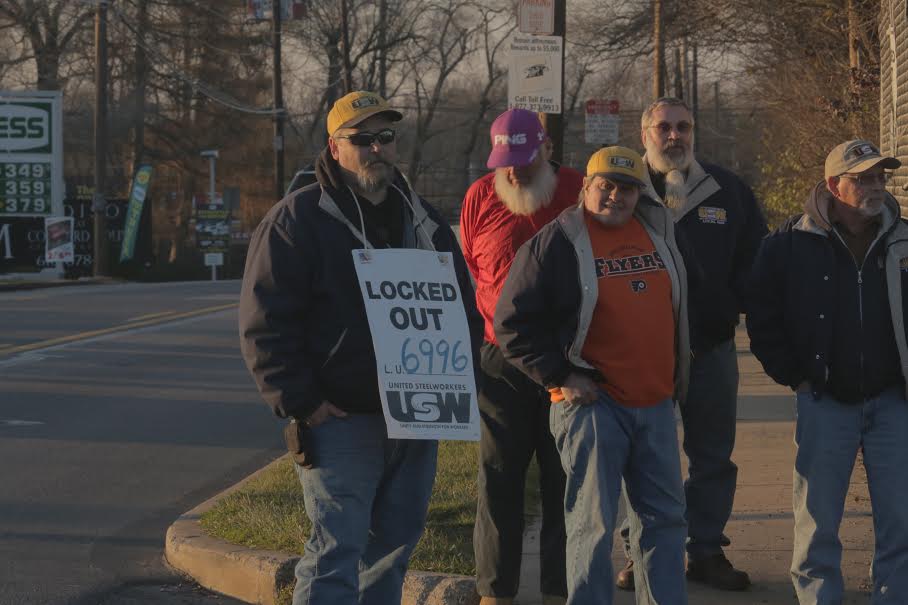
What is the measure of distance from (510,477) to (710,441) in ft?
3.66

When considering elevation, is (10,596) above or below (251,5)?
below

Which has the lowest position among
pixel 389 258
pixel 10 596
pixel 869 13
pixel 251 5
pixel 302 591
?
pixel 10 596

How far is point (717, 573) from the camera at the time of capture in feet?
19.8

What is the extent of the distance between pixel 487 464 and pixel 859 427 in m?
1.52

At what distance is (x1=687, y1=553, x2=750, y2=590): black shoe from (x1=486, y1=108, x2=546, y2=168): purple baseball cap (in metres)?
2.03

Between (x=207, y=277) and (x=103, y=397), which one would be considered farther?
(x=207, y=277)

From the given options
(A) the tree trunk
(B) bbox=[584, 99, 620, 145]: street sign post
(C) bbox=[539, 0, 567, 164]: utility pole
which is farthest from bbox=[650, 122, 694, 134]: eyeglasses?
(A) the tree trunk

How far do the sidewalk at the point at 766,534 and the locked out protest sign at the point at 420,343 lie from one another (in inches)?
58.0

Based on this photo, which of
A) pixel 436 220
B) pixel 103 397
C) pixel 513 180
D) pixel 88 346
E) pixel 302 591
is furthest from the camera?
pixel 88 346

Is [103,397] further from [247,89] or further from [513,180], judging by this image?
[247,89]

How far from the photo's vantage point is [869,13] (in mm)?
15117

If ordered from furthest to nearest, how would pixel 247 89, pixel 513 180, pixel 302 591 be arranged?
pixel 247 89 < pixel 513 180 < pixel 302 591

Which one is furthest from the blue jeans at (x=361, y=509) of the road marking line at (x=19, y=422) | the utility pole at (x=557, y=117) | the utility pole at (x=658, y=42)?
the utility pole at (x=658, y=42)

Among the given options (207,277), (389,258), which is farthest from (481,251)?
(207,277)
